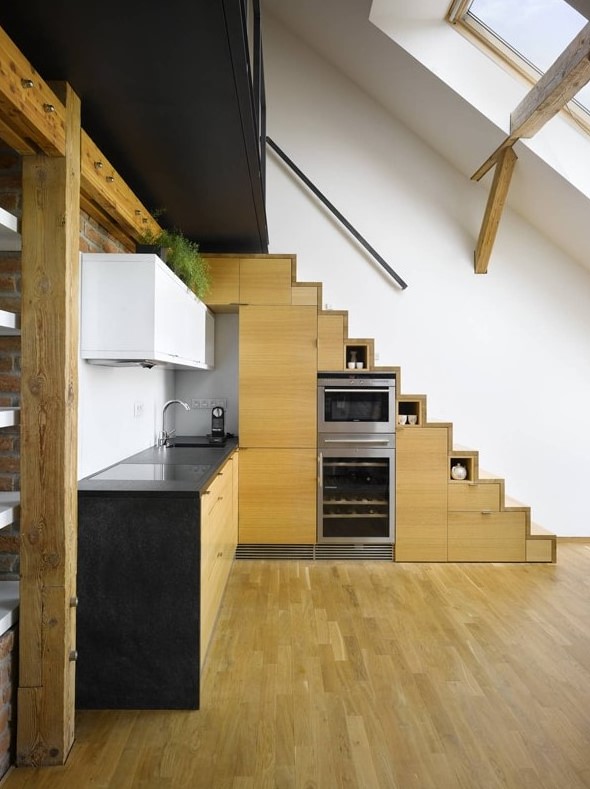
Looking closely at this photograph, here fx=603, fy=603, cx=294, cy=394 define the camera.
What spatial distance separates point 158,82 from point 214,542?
206cm

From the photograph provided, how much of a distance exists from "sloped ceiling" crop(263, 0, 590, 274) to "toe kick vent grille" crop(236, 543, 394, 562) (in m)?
2.99

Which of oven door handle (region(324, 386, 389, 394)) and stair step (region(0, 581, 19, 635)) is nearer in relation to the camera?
stair step (region(0, 581, 19, 635))

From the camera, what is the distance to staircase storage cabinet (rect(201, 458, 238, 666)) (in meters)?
2.63

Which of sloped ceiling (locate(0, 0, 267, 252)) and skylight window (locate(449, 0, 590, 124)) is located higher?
skylight window (locate(449, 0, 590, 124))

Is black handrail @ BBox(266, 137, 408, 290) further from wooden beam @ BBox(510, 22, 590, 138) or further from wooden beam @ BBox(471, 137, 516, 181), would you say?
wooden beam @ BBox(510, 22, 590, 138)

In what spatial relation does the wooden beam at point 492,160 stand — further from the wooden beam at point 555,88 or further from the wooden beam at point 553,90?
the wooden beam at point 555,88

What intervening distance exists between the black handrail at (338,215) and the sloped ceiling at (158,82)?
195 centimetres

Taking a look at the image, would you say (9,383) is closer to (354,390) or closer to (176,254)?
(176,254)

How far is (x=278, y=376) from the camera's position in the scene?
462cm

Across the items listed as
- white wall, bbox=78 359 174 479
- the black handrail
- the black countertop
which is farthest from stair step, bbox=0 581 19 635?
the black handrail

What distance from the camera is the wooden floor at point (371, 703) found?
2010mm

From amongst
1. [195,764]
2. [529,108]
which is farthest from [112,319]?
[529,108]

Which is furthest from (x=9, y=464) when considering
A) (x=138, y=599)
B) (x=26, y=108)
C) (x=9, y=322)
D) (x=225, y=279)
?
(x=225, y=279)

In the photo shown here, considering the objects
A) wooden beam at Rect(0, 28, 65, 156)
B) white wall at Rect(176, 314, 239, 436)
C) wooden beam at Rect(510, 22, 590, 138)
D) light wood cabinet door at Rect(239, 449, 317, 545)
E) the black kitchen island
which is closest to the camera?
wooden beam at Rect(0, 28, 65, 156)
